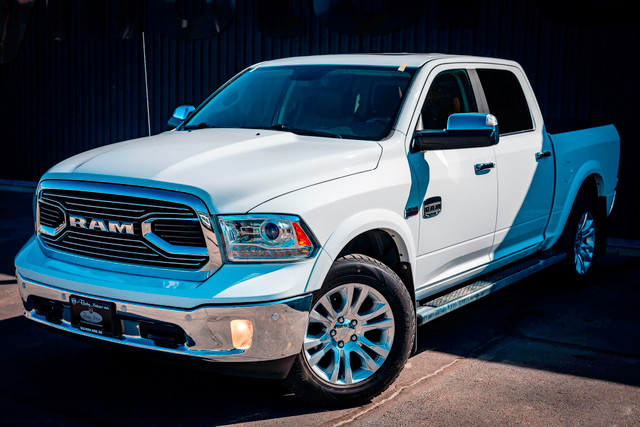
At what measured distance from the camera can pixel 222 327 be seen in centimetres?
374

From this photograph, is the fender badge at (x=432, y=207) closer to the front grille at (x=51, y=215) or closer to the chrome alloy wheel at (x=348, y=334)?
the chrome alloy wheel at (x=348, y=334)

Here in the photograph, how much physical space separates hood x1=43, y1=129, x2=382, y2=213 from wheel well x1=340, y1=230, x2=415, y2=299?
47 centimetres

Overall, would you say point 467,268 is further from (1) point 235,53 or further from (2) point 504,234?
(1) point 235,53

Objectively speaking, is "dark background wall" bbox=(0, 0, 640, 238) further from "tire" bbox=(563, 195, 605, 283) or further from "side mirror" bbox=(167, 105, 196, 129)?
"side mirror" bbox=(167, 105, 196, 129)

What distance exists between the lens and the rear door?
18.4 feet

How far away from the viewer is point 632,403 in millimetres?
4453

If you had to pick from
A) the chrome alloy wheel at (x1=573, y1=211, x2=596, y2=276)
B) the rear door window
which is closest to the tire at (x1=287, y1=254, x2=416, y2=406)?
the rear door window

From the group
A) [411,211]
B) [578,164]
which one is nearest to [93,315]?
[411,211]

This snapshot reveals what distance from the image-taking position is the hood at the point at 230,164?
3893mm

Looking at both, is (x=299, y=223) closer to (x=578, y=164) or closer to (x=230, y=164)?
(x=230, y=164)

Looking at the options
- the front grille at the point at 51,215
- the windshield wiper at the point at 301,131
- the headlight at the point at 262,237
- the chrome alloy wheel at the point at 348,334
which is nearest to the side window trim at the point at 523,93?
the windshield wiper at the point at 301,131

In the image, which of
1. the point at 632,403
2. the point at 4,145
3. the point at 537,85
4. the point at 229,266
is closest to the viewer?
the point at 229,266

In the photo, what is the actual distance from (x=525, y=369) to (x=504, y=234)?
1048 mm

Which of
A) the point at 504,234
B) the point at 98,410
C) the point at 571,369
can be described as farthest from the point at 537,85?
the point at 98,410
